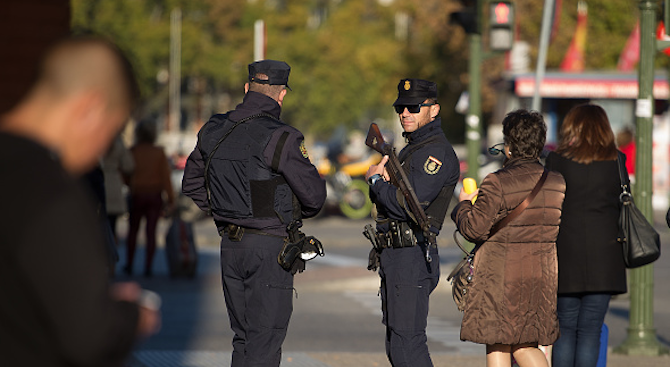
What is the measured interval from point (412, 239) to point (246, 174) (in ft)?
2.88

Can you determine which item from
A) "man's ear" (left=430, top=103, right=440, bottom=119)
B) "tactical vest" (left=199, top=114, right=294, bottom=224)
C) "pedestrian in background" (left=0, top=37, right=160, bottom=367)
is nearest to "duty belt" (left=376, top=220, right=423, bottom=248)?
"tactical vest" (left=199, top=114, right=294, bottom=224)

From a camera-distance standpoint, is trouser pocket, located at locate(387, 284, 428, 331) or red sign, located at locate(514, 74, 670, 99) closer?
trouser pocket, located at locate(387, 284, 428, 331)

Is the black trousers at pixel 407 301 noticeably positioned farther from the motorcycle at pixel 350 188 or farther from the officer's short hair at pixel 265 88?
the motorcycle at pixel 350 188

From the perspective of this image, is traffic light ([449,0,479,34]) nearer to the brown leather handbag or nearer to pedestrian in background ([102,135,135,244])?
pedestrian in background ([102,135,135,244])

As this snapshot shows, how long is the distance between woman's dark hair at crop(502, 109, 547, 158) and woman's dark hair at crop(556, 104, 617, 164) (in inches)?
18.2

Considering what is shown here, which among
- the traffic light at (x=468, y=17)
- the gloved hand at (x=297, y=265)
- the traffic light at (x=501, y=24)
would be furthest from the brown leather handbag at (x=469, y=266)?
the traffic light at (x=501, y=24)

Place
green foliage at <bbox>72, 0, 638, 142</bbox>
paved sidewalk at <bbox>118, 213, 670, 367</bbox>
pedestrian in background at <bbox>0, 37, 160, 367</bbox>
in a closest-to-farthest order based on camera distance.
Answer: pedestrian in background at <bbox>0, 37, 160, 367</bbox> → paved sidewalk at <bbox>118, 213, 670, 367</bbox> → green foliage at <bbox>72, 0, 638, 142</bbox>

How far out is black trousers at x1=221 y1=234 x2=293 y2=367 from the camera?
213 inches

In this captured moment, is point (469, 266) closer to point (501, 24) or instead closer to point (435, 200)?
point (435, 200)

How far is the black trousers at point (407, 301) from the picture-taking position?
18.0ft

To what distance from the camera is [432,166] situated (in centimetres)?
551

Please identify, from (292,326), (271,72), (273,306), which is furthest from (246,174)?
(292,326)

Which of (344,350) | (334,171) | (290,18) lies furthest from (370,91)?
(344,350)

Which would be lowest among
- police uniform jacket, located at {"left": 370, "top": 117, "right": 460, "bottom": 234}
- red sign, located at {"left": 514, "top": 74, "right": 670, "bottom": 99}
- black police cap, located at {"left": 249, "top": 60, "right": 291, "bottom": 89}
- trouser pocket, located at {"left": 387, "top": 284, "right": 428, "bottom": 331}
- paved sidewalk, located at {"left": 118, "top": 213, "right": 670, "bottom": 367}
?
paved sidewalk, located at {"left": 118, "top": 213, "right": 670, "bottom": 367}
